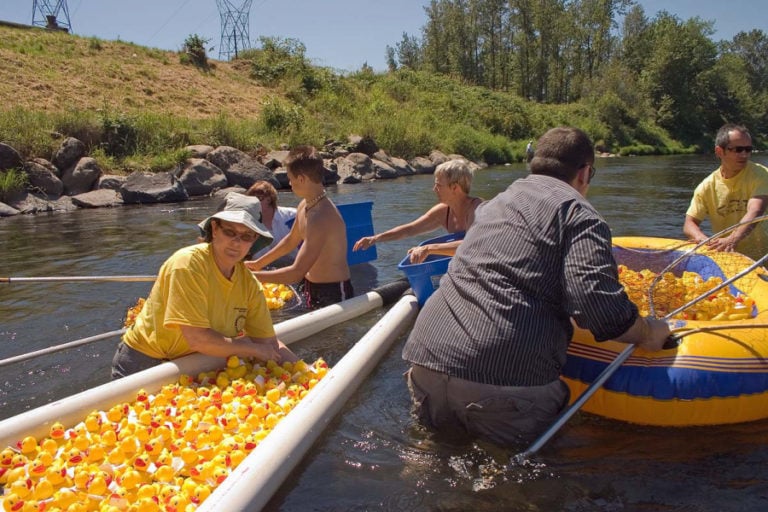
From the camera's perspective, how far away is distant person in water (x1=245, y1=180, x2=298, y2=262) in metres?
5.73

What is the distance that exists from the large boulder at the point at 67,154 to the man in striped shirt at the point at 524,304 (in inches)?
560

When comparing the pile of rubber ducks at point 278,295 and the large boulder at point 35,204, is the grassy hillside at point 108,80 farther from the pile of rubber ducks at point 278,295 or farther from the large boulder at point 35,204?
the pile of rubber ducks at point 278,295

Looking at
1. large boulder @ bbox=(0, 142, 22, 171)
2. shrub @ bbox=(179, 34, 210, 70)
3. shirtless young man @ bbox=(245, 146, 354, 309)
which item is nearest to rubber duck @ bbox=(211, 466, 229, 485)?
shirtless young man @ bbox=(245, 146, 354, 309)

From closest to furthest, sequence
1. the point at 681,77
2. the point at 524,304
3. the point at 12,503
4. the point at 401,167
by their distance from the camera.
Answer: the point at 12,503
the point at 524,304
the point at 401,167
the point at 681,77

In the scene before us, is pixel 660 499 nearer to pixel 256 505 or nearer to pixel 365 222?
pixel 256 505

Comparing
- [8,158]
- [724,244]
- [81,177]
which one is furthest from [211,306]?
[81,177]

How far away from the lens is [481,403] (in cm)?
255

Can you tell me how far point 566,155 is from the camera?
248cm

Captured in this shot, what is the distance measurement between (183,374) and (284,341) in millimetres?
1063

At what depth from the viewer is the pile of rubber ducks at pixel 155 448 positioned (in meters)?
2.35

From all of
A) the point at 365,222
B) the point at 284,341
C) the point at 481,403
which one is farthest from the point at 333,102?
the point at 481,403

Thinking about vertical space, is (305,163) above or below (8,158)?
below

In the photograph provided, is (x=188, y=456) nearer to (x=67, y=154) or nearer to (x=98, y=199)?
(x=98, y=199)

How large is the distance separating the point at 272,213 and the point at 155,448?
11.3ft
